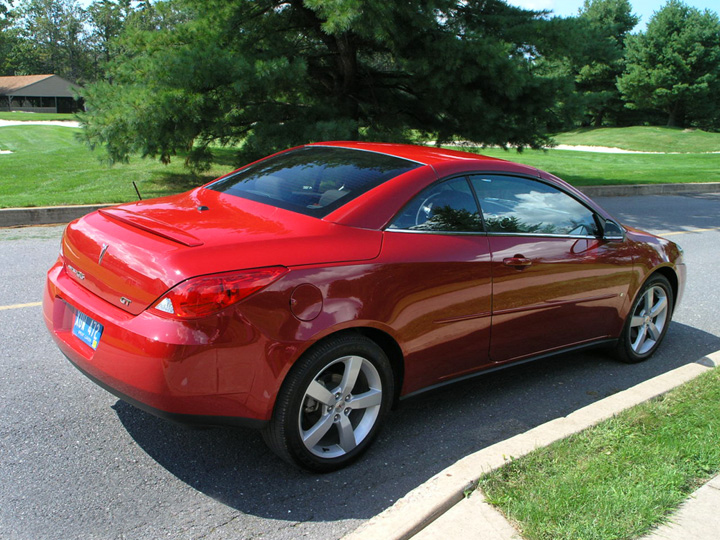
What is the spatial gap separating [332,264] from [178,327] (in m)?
0.76

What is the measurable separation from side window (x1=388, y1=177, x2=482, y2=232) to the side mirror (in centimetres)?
126

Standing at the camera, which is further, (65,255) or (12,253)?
(12,253)

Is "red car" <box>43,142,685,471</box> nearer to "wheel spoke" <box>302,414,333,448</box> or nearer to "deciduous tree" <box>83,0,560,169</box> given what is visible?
"wheel spoke" <box>302,414,333,448</box>

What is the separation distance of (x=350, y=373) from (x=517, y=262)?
1340 mm

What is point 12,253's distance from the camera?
782 cm

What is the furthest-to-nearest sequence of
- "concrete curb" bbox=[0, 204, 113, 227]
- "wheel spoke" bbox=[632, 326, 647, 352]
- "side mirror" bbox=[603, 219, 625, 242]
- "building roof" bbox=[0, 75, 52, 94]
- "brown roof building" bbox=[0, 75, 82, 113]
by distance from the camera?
"brown roof building" bbox=[0, 75, 82, 113] → "building roof" bbox=[0, 75, 52, 94] → "concrete curb" bbox=[0, 204, 113, 227] → "wheel spoke" bbox=[632, 326, 647, 352] → "side mirror" bbox=[603, 219, 625, 242]

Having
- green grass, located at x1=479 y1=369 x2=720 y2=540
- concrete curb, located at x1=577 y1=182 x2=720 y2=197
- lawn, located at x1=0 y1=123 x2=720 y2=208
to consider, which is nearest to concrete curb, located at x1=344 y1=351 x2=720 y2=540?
green grass, located at x1=479 y1=369 x2=720 y2=540

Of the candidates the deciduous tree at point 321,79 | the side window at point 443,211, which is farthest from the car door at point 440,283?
the deciduous tree at point 321,79

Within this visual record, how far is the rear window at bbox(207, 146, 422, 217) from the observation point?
140 inches

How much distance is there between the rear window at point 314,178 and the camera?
356 cm

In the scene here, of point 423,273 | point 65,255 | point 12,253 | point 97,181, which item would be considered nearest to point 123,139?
point 97,181

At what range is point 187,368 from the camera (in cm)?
273

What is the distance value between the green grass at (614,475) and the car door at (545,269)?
0.72 meters

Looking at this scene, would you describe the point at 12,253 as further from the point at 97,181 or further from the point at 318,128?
the point at 97,181
